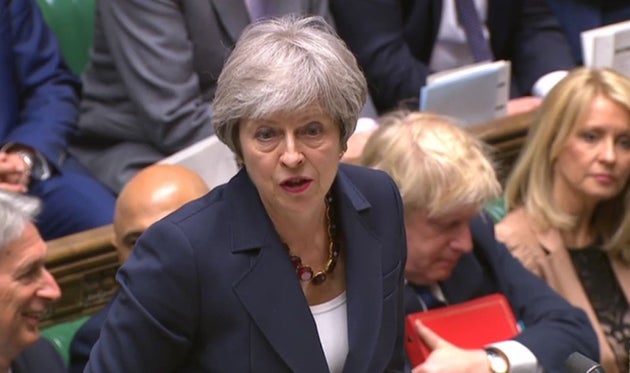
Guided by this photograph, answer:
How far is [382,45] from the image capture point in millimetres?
3568

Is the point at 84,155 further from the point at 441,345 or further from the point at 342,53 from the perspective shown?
the point at 342,53

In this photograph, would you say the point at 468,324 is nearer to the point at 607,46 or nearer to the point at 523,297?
the point at 523,297

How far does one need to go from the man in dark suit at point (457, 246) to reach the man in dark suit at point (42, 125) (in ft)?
2.77

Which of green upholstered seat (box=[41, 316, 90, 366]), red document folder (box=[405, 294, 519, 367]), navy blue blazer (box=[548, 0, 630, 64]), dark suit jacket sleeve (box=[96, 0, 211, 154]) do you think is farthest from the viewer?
navy blue blazer (box=[548, 0, 630, 64])

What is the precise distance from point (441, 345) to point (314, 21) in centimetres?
73

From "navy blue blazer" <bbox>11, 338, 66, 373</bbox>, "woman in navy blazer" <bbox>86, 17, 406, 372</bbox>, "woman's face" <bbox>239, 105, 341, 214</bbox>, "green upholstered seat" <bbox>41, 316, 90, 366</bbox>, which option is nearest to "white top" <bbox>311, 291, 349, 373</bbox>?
"woman in navy blazer" <bbox>86, 17, 406, 372</bbox>

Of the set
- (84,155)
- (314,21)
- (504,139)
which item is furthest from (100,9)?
(314,21)

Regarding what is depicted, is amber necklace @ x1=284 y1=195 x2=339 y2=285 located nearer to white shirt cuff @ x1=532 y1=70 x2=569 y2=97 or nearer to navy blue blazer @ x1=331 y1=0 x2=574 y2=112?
navy blue blazer @ x1=331 y1=0 x2=574 y2=112

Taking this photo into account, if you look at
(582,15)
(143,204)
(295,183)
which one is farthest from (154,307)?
(582,15)

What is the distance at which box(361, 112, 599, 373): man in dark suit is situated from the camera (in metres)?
2.36

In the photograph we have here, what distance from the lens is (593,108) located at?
9.30 feet

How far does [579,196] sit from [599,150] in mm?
119

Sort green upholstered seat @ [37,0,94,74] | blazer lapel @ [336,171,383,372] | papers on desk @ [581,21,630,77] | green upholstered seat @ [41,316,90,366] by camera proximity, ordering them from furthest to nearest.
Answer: green upholstered seat @ [37,0,94,74] < papers on desk @ [581,21,630,77] < green upholstered seat @ [41,316,90,366] < blazer lapel @ [336,171,383,372]

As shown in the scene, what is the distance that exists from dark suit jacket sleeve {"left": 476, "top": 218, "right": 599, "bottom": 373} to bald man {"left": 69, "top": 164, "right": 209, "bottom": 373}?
0.60 meters
